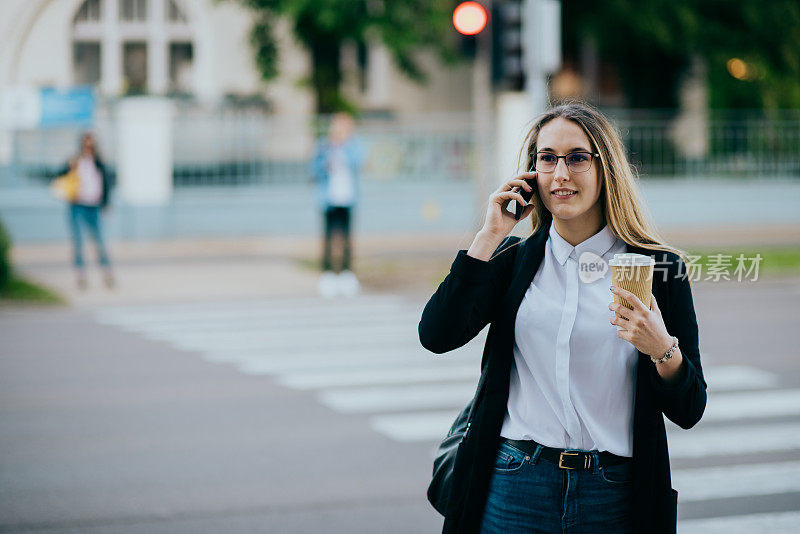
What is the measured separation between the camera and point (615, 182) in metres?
2.85

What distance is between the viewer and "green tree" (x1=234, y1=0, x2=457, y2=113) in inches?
810

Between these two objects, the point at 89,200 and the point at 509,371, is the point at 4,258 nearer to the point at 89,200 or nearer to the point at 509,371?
the point at 89,200

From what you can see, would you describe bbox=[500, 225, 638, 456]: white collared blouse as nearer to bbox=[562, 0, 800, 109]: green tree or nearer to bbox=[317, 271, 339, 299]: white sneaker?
bbox=[317, 271, 339, 299]: white sneaker

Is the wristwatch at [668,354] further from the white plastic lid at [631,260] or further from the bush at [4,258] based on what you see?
the bush at [4,258]

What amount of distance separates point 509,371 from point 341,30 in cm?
1925

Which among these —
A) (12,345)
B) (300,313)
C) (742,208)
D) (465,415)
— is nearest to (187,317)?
(300,313)

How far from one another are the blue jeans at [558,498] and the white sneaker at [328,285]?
10801 mm

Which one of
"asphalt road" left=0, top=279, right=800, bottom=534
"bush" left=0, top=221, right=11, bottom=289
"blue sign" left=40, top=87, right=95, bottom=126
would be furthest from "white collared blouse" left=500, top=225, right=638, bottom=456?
"blue sign" left=40, top=87, right=95, bottom=126

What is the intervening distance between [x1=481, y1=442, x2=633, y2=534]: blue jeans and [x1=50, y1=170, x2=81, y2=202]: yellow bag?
12086 mm

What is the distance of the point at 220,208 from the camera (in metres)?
19.7

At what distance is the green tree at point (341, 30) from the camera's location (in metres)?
20.6

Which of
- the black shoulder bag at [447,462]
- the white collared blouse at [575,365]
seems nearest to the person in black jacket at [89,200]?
the black shoulder bag at [447,462]

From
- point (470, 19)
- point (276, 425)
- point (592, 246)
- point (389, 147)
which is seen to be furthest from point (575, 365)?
point (389, 147)

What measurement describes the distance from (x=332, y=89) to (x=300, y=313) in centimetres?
1223
